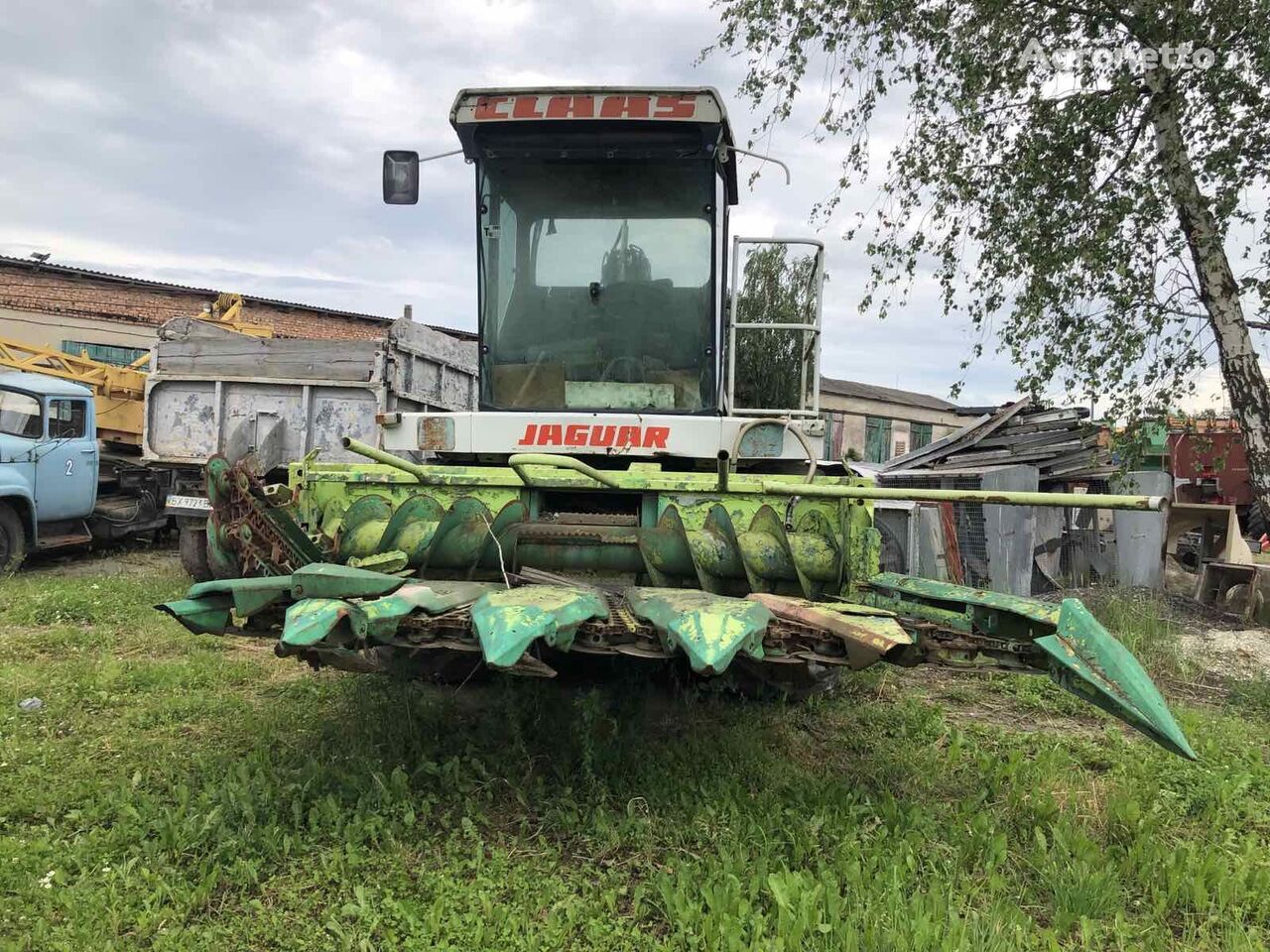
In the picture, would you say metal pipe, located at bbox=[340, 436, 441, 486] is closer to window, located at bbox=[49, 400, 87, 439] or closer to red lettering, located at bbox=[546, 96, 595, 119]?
red lettering, located at bbox=[546, 96, 595, 119]

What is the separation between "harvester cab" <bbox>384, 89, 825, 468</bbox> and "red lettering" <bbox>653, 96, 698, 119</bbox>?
70mm

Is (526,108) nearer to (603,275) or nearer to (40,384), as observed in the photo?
(603,275)

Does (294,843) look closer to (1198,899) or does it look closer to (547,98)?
(1198,899)

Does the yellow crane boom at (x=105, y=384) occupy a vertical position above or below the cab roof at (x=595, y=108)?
below

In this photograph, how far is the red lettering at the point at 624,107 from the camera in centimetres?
435

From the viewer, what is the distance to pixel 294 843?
9.55 feet

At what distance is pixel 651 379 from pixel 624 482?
3.43 ft

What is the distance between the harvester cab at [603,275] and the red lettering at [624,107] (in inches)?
3.2

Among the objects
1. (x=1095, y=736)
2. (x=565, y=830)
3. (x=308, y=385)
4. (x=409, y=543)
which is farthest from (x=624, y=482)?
(x=308, y=385)

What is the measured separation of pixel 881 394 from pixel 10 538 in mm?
23047

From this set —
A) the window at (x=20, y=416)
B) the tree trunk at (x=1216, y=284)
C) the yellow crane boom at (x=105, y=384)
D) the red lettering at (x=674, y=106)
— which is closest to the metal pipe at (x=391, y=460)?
the red lettering at (x=674, y=106)

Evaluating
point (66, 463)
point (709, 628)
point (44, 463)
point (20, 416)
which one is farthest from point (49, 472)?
point (709, 628)

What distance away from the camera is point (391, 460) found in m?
3.46

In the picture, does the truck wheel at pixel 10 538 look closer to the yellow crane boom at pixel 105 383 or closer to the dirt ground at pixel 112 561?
the dirt ground at pixel 112 561
